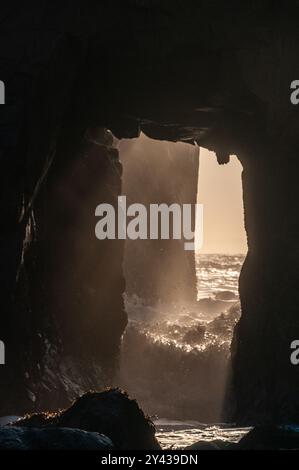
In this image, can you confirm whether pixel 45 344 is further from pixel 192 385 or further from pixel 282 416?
pixel 192 385

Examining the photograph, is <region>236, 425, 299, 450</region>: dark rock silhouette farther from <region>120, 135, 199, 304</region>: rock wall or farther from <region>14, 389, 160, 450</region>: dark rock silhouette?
<region>120, 135, 199, 304</region>: rock wall

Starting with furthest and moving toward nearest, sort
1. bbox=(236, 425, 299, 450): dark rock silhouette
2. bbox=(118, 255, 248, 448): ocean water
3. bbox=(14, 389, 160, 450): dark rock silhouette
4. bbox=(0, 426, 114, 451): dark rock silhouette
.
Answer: bbox=(118, 255, 248, 448): ocean water → bbox=(236, 425, 299, 450): dark rock silhouette → bbox=(14, 389, 160, 450): dark rock silhouette → bbox=(0, 426, 114, 451): dark rock silhouette

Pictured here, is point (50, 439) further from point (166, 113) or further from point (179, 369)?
point (179, 369)

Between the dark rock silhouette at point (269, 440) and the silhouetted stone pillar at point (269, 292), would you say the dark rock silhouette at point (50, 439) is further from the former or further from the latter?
the silhouetted stone pillar at point (269, 292)

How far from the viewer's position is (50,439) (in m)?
11.2

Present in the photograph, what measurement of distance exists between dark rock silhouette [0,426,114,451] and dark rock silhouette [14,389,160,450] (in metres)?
1.81

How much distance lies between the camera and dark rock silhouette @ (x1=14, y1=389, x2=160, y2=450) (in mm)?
13438

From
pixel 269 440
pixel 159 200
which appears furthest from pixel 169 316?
pixel 269 440

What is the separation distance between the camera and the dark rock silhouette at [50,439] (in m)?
10.9

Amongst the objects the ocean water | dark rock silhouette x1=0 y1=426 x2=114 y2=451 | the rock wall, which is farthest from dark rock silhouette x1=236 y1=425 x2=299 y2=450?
the rock wall

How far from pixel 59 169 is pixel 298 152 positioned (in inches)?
369

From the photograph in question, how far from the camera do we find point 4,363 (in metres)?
21.4

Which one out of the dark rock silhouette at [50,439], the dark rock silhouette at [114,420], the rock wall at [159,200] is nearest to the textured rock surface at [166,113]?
the dark rock silhouette at [114,420]

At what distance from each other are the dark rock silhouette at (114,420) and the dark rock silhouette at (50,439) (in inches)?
71.2
